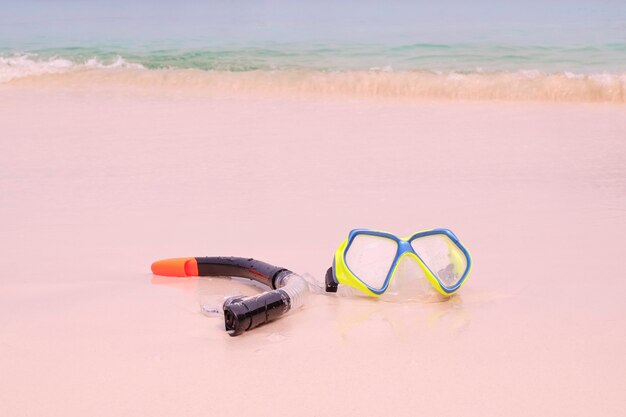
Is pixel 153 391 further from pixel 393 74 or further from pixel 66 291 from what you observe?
pixel 393 74

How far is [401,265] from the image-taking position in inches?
97.0

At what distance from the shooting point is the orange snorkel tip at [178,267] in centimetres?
271

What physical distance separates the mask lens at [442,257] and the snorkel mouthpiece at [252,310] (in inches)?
18.8

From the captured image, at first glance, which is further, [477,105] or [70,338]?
[477,105]

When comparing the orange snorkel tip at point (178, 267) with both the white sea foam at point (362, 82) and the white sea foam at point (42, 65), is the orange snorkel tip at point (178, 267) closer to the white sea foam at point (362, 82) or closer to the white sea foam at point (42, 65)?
the white sea foam at point (362, 82)

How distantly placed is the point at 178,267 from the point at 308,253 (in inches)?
22.2

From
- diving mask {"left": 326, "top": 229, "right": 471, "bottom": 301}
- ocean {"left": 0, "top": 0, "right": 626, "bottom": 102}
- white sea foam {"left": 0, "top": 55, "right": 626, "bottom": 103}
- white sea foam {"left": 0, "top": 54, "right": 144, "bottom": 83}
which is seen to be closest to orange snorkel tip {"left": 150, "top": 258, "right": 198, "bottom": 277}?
diving mask {"left": 326, "top": 229, "right": 471, "bottom": 301}

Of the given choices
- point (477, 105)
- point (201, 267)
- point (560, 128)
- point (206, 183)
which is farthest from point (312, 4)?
point (201, 267)

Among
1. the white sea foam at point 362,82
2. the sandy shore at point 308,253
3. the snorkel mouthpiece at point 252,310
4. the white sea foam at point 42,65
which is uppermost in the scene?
the snorkel mouthpiece at point 252,310

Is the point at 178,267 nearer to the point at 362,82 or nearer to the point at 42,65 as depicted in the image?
the point at 362,82

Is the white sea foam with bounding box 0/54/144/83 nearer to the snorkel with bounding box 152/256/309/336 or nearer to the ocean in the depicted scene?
the ocean

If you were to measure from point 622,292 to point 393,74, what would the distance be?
24.7 ft

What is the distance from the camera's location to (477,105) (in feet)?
24.4

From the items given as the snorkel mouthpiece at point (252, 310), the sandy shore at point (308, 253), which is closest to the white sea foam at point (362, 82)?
the sandy shore at point (308, 253)
